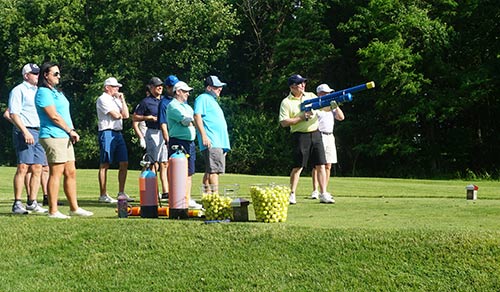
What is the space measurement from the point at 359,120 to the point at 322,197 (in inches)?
1151

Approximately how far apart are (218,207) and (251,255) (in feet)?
5.18

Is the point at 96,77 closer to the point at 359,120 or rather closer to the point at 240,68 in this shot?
the point at 240,68

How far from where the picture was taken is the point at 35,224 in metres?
9.18

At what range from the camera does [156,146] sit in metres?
13.7

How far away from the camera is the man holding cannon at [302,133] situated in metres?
12.7

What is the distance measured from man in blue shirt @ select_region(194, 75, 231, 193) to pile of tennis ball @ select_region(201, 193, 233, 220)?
222 centimetres

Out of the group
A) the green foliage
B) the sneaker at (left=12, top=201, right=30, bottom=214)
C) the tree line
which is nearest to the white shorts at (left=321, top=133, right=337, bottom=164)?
the sneaker at (left=12, top=201, right=30, bottom=214)

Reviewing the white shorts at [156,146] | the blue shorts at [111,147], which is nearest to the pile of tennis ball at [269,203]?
the white shorts at [156,146]

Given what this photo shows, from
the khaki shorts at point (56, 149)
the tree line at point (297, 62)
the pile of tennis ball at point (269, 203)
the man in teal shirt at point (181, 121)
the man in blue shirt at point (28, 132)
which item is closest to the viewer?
the pile of tennis ball at point (269, 203)

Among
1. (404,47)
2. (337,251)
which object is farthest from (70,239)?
(404,47)

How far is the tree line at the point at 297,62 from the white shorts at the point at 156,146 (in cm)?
2299

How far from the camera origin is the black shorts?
12.9 m

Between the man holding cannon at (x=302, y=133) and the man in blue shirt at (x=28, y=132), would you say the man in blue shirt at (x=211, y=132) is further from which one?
the man in blue shirt at (x=28, y=132)

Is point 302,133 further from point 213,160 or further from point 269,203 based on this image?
point 269,203
